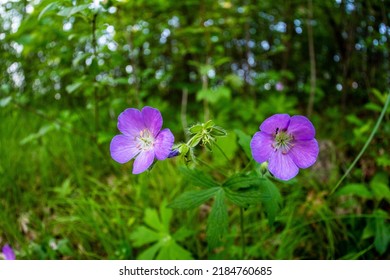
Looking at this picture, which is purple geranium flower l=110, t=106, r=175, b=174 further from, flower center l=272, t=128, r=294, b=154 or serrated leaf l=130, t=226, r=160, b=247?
serrated leaf l=130, t=226, r=160, b=247

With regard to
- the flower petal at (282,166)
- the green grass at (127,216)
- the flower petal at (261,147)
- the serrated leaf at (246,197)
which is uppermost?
the flower petal at (261,147)

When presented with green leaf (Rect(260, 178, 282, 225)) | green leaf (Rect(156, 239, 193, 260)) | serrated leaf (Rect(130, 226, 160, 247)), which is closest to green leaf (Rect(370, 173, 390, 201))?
green leaf (Rect(260, 178, 282, 225))

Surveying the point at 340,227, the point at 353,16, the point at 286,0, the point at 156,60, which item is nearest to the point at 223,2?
the point at 286,0

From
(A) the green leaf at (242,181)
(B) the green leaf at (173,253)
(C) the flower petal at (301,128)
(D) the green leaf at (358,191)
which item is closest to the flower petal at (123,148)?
(A) the green leaf at (242,181)

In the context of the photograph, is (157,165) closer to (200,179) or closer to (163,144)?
(200,179)

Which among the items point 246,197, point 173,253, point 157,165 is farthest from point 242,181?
point 157,165

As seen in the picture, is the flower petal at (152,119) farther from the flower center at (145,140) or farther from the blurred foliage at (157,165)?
the blurred foliage at (157,165)

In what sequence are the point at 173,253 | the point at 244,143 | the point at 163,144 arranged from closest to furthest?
the point at 163,144 < the point at 244,143 < the point at 173,253
